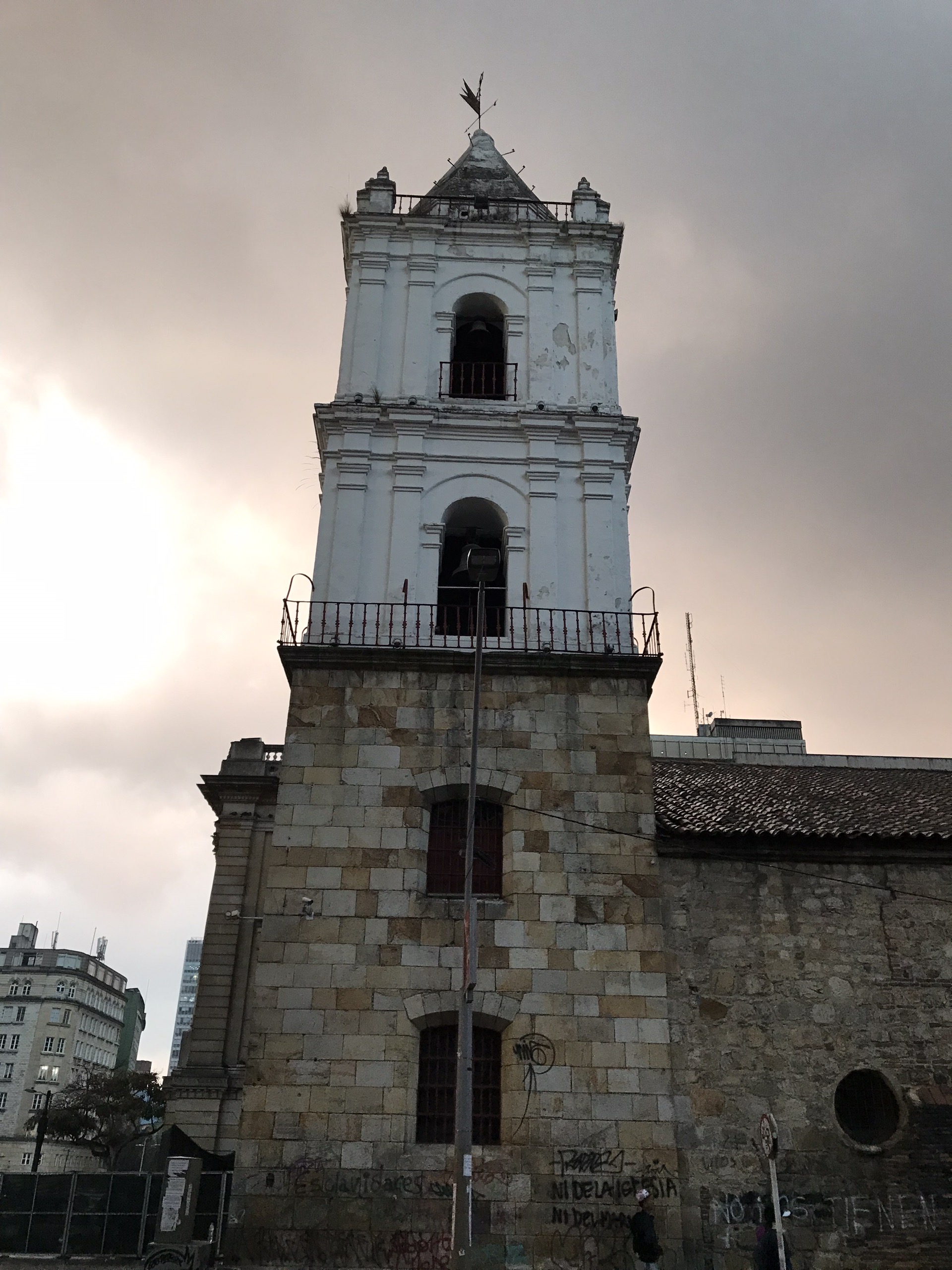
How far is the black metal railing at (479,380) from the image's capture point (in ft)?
62.6

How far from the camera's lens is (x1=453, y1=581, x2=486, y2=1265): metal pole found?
10.6m

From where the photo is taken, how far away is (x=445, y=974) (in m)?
13.9

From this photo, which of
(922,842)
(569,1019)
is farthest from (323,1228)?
(922,842)

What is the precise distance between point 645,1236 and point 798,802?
831 centimetres

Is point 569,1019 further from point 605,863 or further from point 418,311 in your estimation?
point 418,311

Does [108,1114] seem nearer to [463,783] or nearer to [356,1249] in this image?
[356,1249]

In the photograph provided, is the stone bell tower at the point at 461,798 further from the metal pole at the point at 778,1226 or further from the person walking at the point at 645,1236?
the metal pole at the point at 778,1226

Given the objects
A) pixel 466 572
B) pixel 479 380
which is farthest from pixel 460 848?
pixel 479 380

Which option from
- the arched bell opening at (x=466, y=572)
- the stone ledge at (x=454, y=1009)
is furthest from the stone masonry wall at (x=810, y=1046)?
the arched bell opening at (x=466, y=572)

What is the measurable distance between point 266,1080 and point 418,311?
13.7 metres

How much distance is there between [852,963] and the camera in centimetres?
1509

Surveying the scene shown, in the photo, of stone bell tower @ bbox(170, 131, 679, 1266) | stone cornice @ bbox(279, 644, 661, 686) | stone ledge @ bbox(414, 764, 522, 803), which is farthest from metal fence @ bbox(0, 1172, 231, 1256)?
stone cornice @ bbox(279, 644, 661, 686)

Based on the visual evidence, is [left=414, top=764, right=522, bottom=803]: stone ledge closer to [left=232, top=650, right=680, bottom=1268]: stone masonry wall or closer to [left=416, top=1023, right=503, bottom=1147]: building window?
[left=232, top=650, right=680, bottom=1268]: stone masonry wall

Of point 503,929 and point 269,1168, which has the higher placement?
point 503,929
